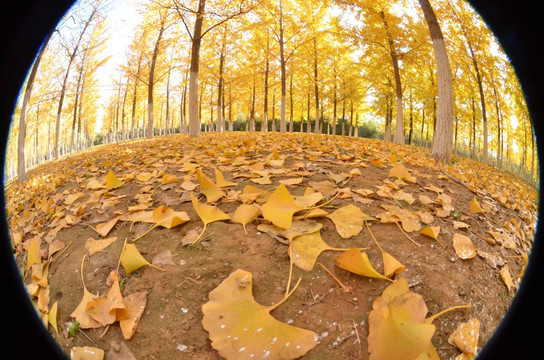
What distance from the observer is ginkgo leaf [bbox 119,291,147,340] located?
27.6 inches

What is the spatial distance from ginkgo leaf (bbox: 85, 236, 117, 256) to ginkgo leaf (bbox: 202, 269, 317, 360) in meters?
0.66

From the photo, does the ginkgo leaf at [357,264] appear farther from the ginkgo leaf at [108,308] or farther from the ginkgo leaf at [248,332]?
the ginkgo leaf at [108,308]

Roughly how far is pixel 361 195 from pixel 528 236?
0.73m

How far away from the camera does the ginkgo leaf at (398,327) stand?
53cm

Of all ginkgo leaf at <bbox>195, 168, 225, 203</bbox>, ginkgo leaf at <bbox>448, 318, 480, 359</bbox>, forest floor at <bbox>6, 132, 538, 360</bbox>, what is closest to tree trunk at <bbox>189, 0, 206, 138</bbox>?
forest floor at <bbox>6, 132, 538, 360</bbox>

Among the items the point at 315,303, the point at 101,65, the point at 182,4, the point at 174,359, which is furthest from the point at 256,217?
A: the point at 182,4

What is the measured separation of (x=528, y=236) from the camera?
30.5 inches

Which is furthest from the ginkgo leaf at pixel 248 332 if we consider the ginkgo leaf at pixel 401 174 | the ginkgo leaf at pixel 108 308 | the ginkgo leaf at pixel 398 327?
the ginkgo leaf at pixel 401 174

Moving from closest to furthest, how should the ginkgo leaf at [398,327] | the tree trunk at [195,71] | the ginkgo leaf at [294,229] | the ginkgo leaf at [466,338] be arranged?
the ginkgo leaf at [398,327] → the ginkgo leaf at [466,338] → the ginkgo leaf at [294,229] → the tree trunk at [195,71]

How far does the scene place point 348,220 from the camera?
43.6 inches

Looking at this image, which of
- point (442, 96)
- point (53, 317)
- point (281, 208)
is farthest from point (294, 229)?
point (442, 96)

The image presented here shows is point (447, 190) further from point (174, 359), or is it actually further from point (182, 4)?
point (182, 4)

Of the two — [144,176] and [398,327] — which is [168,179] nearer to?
[144,176]

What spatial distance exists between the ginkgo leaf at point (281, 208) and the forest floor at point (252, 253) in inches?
2.8
